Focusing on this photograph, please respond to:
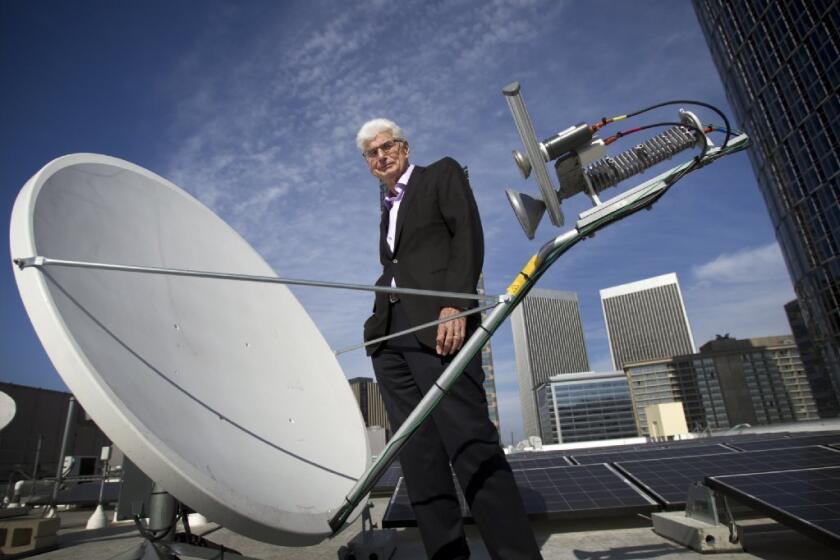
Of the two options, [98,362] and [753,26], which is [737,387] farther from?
[98,362]

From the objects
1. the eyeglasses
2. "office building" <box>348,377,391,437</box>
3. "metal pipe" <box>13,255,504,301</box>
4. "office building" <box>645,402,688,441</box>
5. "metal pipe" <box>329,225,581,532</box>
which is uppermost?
"office building" <box>348,377,391,437</box>

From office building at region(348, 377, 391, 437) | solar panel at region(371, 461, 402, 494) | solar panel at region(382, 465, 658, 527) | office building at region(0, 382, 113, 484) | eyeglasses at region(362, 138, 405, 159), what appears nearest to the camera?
eyeglasses at region(362, 138, 405, 159)

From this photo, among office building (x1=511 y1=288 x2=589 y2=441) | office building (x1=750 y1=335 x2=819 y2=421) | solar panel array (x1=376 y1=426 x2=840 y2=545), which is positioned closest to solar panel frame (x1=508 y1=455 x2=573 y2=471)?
solar panel array (x1=376 y1=426 x2=840 y2=545)

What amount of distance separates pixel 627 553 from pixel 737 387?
5570 inches

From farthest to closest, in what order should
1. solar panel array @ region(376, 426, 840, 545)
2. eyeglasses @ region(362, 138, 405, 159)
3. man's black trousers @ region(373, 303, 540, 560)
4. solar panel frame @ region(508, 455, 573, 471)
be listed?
solar panel frame @ region(508, 455, 573, 471)
eyeglasses @ region(362, 138, 405, 159)
solar panel array @ region(376, 426, 840, 545)
man's black trousers @ region(373, 303, 540, 560)

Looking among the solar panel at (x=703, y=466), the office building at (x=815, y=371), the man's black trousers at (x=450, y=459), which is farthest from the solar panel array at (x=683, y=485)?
the office building at (x=815, y=371)

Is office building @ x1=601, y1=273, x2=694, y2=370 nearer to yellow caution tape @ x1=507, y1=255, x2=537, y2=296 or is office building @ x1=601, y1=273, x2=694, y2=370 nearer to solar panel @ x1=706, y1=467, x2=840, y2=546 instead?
solar panel @ x1=706, y1=467, x2=840, y2=546

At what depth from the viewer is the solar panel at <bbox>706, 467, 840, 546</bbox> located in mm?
1896

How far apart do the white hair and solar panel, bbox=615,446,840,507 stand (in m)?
2.86

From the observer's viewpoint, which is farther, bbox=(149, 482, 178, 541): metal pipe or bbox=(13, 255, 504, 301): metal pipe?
bbox=(149, 482, 178, 541): metal pipe

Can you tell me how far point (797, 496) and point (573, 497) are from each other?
4.52 ft

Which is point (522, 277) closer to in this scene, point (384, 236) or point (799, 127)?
point (384, 236)

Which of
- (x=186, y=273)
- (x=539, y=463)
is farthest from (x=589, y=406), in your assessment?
(x=186, y=273)

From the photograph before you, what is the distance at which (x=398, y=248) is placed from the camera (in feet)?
7.55
